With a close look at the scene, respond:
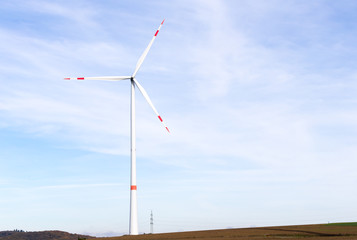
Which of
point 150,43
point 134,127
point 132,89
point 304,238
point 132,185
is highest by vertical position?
point 150,43

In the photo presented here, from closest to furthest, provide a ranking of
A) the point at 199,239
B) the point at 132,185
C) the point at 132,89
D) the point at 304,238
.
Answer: the point at 304,238, the point at 199,239, the point at 132,185, the point at 132,89

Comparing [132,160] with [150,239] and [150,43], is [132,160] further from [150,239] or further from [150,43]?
[150,43]

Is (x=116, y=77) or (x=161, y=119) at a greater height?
(x=116, y=77)

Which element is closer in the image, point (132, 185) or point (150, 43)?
point (132, 185)

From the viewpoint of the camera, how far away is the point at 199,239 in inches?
2692

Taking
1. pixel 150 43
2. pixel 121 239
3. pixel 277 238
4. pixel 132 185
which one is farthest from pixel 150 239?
pixel 150 43

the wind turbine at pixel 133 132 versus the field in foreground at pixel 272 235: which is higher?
the wind turbine at pixel 133 132

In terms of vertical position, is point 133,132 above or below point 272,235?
above

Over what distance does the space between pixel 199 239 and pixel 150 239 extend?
7.42 metres

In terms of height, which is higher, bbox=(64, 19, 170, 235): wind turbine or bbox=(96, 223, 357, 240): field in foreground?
bbox=(64, 19, 170, 235): wind turbine

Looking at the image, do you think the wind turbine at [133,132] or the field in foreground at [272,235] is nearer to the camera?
the field in foreground at [272,235]

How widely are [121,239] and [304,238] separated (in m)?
26.7

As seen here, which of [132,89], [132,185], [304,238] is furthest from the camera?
[132,89]

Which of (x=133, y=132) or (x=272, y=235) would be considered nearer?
(x=272, y=235)
